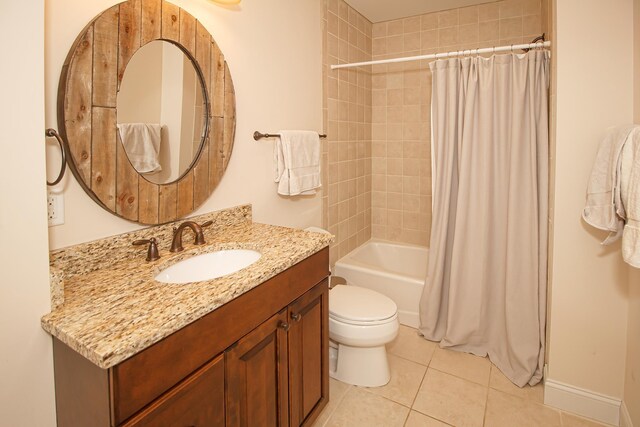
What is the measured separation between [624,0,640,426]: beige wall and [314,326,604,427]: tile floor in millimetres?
254

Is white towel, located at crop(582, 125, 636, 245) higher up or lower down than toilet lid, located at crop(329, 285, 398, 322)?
higher up

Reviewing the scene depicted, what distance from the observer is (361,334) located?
1872 mm

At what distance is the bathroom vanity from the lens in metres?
0.80

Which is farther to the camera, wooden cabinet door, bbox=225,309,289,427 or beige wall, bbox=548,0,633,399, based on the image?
beige wall, bbox=548,0,633,399

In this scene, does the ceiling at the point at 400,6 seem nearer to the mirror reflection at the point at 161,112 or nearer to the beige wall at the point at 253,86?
the beige wall at the point at 253,86

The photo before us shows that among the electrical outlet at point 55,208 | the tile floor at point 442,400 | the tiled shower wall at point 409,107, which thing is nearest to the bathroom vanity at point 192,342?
the electrical outlet at point 55,208

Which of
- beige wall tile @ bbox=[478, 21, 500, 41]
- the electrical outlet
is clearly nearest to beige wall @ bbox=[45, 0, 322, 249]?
the electrical outlet

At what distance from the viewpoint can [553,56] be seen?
68.1 inches

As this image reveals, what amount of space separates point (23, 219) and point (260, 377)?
2.65ft

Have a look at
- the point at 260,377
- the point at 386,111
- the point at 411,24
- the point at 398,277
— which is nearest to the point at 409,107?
the point at 386,111

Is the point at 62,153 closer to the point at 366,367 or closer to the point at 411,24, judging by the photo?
the point at 366,367

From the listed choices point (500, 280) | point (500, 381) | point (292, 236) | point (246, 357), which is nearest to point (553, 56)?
point (500, 280)

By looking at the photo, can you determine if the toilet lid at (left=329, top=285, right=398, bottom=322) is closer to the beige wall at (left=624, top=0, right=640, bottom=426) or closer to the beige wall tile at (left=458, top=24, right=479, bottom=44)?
the beige wall at (left=624, top=0, right=640, bottom=426)

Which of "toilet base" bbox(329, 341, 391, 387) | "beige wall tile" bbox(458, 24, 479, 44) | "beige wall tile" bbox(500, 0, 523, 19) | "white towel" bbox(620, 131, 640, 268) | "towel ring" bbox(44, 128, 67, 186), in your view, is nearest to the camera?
"towel ring" bbox(44, 128, 67, 186)
